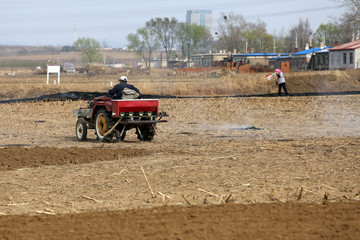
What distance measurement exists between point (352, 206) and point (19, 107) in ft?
76.4

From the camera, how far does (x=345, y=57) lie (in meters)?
75.8

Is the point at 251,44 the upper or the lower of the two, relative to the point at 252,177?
upper

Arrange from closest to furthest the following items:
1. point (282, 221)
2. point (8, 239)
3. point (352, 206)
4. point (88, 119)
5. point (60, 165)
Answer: point (8, 239), point (282, 221), point (352, 206), point (60, 165), point (88, 119)

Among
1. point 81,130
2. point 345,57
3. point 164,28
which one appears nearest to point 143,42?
point 164,28

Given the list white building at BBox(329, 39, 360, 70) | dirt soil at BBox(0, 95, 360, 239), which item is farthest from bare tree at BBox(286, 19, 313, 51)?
dirt soil at BBox(0, 95, 360, 239)

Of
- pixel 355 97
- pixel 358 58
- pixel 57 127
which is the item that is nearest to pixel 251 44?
pixel 358 58

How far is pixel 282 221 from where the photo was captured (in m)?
7.66

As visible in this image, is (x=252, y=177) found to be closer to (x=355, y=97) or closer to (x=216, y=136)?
(x=216, y=136)

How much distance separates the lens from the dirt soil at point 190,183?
7453mm

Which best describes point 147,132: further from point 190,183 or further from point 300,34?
point 300,34

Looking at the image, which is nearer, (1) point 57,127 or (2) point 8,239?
(2) point 8,239

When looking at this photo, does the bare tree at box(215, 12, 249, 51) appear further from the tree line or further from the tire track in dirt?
the tire track in dirt

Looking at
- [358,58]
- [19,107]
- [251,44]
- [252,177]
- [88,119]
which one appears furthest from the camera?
[251,44]

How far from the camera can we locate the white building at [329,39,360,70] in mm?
73188
